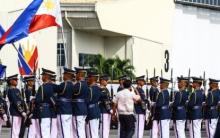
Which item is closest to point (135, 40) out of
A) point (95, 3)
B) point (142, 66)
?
point (142, 66)

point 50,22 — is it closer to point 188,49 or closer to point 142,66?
point 142,66

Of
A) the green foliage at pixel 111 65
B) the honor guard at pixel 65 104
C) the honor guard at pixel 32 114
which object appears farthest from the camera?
the green foliage at pixel 111 65

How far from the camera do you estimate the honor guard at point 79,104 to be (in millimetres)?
17625

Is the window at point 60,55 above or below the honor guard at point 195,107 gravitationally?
above

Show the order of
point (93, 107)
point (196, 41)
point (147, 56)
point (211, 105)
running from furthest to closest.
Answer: point (196, 41) < point (147, 56) < point (211, 105) < point (93, 107)

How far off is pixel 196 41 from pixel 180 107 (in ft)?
127

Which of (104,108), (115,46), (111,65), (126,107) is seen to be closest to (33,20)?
(104,108)

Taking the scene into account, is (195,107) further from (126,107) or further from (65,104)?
(65,104)

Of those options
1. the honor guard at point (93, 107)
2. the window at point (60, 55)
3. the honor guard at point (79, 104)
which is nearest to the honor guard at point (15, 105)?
the honor guard at point (79, 104)

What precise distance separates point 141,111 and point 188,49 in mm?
36483

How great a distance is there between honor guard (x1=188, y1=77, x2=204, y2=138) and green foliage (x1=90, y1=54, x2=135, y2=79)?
24832 millimetres

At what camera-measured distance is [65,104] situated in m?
17.6

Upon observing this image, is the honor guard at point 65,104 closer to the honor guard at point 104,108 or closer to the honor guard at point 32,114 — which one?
the honor guard at point 32,114

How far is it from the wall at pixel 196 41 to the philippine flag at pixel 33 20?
31.2 meters
